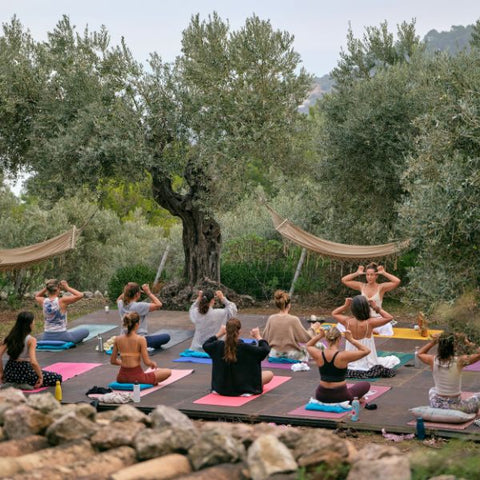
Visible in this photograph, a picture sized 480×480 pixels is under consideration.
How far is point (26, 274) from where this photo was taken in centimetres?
2039

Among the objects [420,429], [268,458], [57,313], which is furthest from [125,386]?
[268,458]

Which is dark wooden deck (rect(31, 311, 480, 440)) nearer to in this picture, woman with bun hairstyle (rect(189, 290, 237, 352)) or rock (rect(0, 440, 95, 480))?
woman with bun hairstyle (rect(189, 290, 237, 352))

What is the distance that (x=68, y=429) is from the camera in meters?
5.31

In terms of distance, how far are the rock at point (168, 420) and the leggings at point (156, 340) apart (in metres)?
7.96

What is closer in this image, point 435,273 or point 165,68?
point 435,273

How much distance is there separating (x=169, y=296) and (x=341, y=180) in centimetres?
409

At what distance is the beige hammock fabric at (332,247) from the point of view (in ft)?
51.8

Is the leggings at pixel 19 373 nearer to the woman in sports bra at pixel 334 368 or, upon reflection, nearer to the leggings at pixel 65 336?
the leggings at pixel 65 336

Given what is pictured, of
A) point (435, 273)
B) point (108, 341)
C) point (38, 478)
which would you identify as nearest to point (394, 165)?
point (108, 341)

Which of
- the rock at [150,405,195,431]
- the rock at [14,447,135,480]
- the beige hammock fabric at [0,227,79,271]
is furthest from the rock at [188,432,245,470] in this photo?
the beige hammock fabric at [0,227,79,271]

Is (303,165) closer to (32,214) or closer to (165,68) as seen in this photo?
(165,68)

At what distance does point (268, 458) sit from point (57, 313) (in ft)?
30.7

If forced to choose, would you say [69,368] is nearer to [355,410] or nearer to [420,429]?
Result: [355,410]

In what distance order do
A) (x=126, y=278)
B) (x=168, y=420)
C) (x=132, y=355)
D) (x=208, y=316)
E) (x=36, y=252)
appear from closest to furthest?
(x=168, y=420)
(x=132, y=355)
(x=208, y=316)
(x=36, y=252)
(x=126, y=278)
